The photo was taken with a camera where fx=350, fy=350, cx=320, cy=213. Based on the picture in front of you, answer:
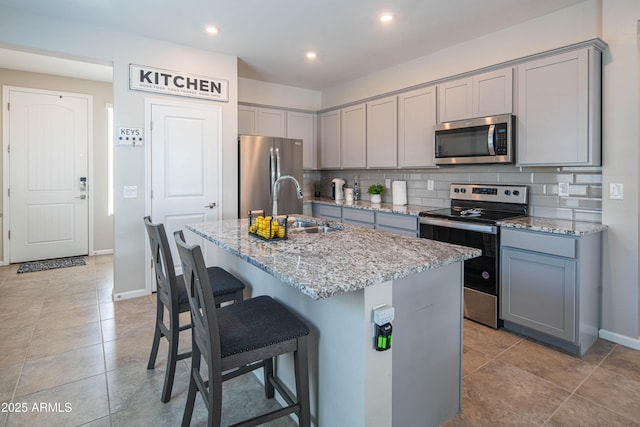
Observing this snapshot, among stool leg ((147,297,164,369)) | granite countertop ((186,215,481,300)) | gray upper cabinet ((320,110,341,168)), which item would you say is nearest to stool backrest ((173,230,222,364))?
granite countertop ((186,215,481,300))

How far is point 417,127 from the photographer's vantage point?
12.7 feet

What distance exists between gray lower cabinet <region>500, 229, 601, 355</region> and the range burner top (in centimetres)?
35

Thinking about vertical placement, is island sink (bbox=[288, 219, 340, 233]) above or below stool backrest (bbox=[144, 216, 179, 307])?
above

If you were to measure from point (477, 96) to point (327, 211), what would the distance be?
7.59 ft

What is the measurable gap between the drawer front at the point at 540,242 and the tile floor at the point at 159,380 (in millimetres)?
725

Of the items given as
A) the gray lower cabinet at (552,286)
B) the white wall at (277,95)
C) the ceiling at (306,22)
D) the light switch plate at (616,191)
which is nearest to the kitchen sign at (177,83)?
the ceiling at (306,22)

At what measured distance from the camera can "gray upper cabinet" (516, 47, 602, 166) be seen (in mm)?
2586

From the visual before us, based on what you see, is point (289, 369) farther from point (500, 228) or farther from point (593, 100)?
point (593, 100)

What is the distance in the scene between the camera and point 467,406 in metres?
1.91

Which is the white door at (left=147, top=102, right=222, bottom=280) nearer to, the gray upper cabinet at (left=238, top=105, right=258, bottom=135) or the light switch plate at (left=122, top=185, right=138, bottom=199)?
the light switch plate at (left=122, top=185, right=138, bottom=199)

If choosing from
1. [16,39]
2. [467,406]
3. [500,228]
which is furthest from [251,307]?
[16,39]

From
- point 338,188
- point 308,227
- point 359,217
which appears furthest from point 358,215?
point 308,227

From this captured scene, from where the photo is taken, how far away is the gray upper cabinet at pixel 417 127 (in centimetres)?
373

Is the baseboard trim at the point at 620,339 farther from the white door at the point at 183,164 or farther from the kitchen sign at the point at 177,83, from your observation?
the kitchen sign at the point at 177,83
